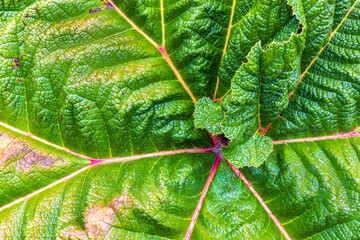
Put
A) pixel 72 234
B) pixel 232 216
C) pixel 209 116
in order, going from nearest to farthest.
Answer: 1. pixel 72 234
2. pixel 209 116
3. pixel 232 216

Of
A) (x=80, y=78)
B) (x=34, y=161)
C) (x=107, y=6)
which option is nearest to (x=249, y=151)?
(x=80, y=78)

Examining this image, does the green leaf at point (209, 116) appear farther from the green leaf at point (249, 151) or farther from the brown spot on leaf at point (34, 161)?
the brown spot on leaf at point (34, 161)

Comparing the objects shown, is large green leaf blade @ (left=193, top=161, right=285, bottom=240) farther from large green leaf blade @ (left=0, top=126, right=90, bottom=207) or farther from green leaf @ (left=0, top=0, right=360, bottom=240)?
large green leaf blade @ (left=0, top=126, right=90, bottom=207)

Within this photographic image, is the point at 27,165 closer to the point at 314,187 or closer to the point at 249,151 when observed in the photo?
the point at 249,151

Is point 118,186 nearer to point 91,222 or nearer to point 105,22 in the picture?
point 91,222

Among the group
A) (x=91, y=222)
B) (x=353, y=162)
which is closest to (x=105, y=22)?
(x=91, y=222)

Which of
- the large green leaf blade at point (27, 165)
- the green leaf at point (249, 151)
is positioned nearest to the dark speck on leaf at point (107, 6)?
the large green leaf blade at point (27, 165)

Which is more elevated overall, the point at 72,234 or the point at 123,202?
the point at 123,202
